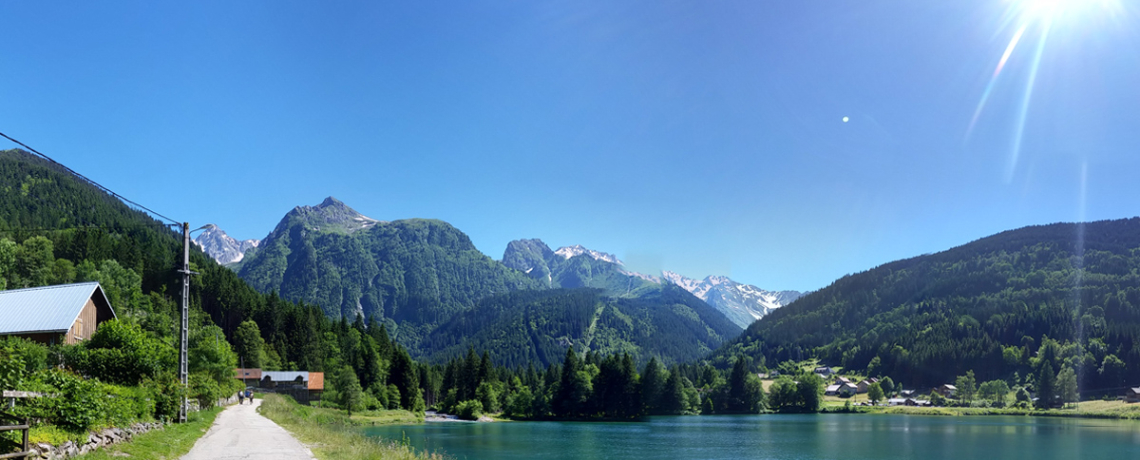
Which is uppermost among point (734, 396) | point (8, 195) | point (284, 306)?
point (8, 195)

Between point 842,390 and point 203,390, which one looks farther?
point 842,390

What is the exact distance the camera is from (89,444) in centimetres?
1838

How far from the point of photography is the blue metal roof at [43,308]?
4675 centimetres

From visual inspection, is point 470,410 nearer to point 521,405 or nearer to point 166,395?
point 521,405

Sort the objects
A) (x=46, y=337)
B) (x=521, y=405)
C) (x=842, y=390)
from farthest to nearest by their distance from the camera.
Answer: (x=842, y=390), (x=521, y=405), (x=46, y=337)

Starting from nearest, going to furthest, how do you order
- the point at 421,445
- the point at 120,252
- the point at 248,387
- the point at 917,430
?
the point at 421,445, the point at 917,430, the point at 248,387, the point at 120,252

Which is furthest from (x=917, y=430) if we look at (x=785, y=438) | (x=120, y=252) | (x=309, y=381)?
(x=120, y=252)

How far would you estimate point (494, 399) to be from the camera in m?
124

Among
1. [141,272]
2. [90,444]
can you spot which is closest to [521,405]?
[141,272]

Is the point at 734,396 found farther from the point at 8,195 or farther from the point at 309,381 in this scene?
the point at 8,195

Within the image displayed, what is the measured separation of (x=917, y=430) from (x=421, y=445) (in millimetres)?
68413

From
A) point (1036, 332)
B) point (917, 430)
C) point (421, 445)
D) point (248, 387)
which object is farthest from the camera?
point (1036, 332)

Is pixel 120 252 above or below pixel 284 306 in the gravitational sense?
above

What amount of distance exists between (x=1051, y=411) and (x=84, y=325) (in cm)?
16161
